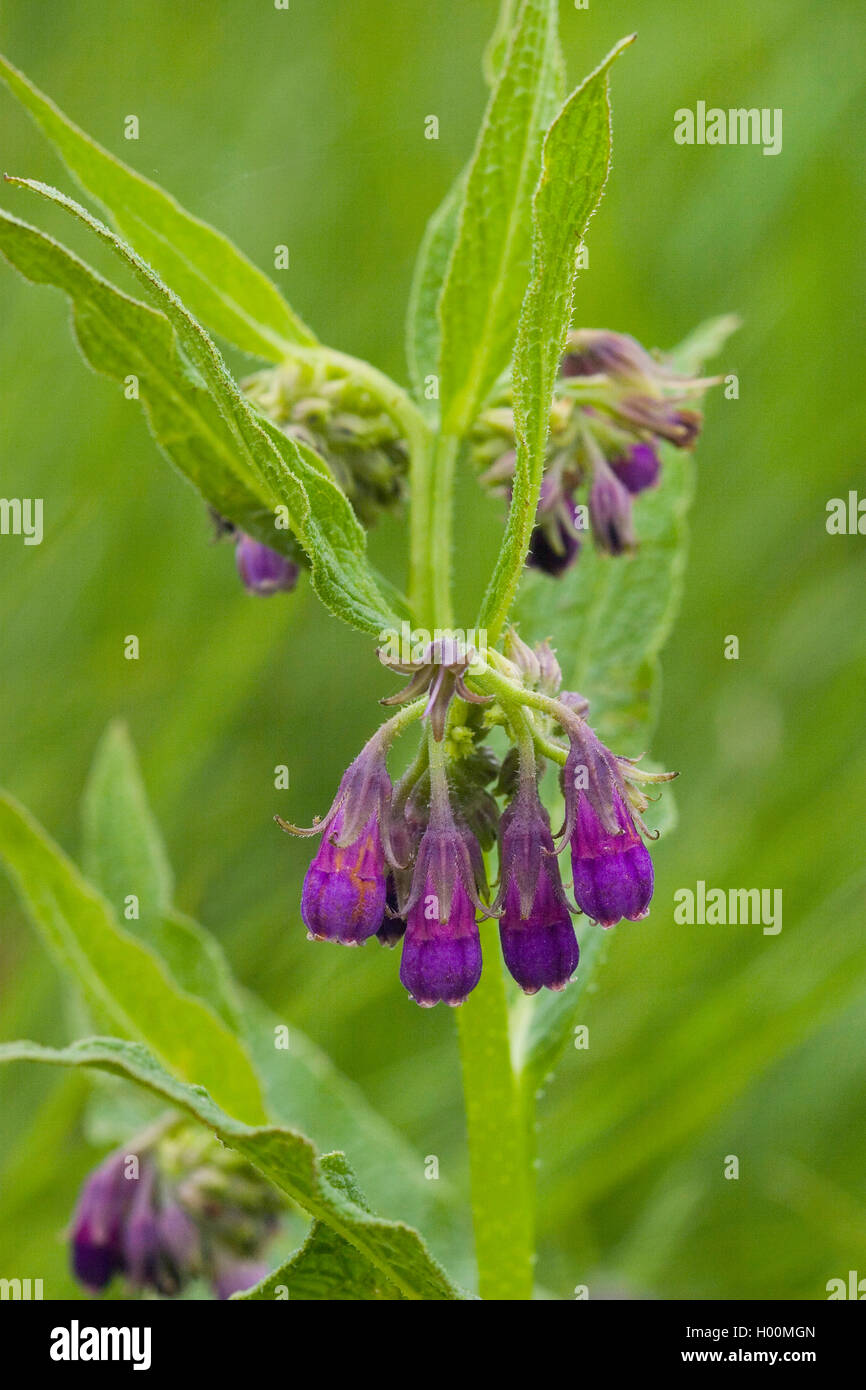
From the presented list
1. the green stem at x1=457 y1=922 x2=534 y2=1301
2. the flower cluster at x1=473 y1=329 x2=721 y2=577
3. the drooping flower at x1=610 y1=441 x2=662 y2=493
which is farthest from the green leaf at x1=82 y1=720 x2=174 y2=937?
the drooping flower at x1=610 y1=441 x2=662 y2=493

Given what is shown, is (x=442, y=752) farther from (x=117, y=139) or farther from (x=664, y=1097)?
(x=117, y=139)

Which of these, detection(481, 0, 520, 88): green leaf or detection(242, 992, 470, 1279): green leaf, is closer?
detection(481, 0, 520, 88): green leaf

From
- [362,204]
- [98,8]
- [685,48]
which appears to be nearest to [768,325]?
[685,48]

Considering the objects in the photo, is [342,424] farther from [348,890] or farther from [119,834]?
[119,834]

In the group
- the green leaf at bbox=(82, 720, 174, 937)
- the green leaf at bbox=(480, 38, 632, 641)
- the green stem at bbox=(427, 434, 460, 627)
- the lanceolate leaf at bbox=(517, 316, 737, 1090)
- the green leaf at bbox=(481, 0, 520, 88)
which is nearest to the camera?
the green leaf at bbox=(480, 38, 632, 641)

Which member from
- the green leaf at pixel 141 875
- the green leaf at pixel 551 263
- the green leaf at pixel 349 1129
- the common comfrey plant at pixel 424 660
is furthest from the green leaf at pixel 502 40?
the green leaf at pixel 349 1129

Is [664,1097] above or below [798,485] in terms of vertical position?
below

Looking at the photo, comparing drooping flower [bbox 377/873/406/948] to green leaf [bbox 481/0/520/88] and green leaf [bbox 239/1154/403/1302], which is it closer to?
green leaf [bbox 239/1154/403/1302]

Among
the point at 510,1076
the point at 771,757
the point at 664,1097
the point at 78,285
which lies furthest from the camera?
the point at 771,757

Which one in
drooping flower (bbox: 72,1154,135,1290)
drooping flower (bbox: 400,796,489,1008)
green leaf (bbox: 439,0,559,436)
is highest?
green leaf (bbox: 439,0,559,436)
